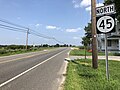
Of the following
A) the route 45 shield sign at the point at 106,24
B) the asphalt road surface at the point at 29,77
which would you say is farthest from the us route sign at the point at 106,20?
the asphalt road surface at the point at 29,77

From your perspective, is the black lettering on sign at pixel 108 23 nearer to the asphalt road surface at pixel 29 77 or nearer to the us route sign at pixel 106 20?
the us route sign at pixel 106 20

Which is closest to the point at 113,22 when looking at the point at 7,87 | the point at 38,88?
the point at 38,88

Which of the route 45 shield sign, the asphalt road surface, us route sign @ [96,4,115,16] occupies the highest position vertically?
us route sign @ [96,4,115,16]

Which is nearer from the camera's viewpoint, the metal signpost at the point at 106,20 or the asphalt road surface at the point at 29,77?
the metal signpost at the point at 106,20

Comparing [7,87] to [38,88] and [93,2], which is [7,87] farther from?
[93,2]

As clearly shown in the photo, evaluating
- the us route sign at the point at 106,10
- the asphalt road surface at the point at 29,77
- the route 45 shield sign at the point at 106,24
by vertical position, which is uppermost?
the us route sign at the point at 106,10

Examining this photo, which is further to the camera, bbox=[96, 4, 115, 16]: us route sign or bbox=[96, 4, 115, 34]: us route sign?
bbox=[96, 4, 115, 16]: us route sign

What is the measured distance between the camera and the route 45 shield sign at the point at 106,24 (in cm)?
793

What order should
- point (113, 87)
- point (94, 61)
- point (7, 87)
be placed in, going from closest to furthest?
point (113, 87)
point (7, 87)
point (94, 61)

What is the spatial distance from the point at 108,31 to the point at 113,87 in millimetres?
2119

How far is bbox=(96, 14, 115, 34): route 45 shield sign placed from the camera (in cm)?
793

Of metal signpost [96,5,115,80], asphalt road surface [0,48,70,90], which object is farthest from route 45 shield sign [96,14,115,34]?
asphalt road surface [0,48,70,90]

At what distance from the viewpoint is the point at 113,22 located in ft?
25.9

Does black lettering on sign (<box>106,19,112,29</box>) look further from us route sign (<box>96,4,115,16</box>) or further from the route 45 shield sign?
us route sign (<box>96,4,115,16</box>)
